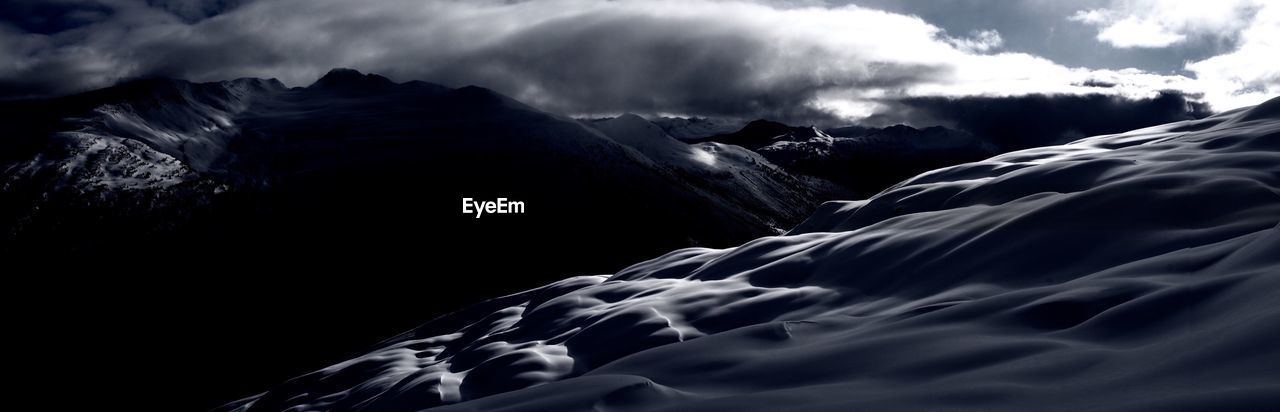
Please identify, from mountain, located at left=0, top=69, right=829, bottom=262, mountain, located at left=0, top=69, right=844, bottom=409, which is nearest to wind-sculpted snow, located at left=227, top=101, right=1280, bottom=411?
mountain, located at left=0, top=69, right=844, bottom=409

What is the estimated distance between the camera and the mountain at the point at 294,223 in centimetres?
8988

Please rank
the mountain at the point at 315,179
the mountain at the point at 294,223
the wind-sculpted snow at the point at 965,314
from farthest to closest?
the mountain at the point at 315,179, the mountain at the point at 294,223, the wind-sculpted snow at the point at 965,314

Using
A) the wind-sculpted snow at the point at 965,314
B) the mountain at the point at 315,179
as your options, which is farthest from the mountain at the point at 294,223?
the wind-sculpted snow at the point at 965,314

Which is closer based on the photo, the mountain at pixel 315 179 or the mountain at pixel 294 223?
the mountain at pixel 294 223

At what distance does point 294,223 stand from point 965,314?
12974cm

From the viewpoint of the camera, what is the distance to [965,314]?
22.0 ft

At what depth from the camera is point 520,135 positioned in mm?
168000

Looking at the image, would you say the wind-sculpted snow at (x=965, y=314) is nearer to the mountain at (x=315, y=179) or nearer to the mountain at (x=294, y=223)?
the mountain at (x=294, y=223)

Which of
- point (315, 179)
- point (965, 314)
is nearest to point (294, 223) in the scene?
point (315, 179)

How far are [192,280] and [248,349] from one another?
1134 inches

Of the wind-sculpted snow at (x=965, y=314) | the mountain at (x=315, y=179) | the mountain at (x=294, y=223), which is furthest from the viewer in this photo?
the mountain at (x=315, y=179)

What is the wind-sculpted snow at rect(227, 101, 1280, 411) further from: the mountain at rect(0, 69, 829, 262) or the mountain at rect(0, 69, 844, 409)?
the mountain at rect(0, 69, 829, 262)

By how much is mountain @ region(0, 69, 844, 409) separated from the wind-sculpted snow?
68243mm

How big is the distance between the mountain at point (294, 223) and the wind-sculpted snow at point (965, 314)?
68.2m
